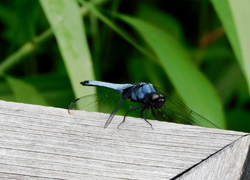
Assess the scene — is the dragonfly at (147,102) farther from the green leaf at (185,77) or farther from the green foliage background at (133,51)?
the green leaf at (185,77)

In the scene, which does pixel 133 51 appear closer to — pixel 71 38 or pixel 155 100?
pixel 71 38

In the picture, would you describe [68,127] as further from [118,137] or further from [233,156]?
[233,156]

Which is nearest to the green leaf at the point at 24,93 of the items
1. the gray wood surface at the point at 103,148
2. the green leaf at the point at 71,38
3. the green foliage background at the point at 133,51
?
the green foliage background at the point at 133,51

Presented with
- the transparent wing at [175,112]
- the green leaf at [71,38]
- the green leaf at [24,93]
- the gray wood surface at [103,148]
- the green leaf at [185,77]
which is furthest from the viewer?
the green leaf at [24,93]

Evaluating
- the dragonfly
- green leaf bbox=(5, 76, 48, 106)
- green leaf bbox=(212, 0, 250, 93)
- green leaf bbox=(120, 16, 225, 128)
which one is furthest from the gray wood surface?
green leaf bbox=(5, 76, 48, 106)

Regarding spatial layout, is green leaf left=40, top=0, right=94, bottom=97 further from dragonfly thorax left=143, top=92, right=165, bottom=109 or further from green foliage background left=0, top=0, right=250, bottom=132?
dragonfly thorax left=143, top=92, right=165, bottom=109
